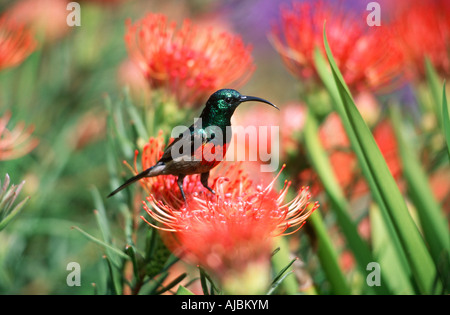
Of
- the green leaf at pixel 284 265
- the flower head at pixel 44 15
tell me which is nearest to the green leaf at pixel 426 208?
Answer: the green leaf at pixel 284 265

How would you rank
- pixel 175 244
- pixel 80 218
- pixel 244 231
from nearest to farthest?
pixel 244 231 < pixel 175 244 < pixel 80 218

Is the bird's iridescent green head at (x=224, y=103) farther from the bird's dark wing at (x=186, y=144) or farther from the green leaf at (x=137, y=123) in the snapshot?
the green leaf at (x=137, y=123)

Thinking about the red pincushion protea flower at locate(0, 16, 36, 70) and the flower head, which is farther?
the flower head

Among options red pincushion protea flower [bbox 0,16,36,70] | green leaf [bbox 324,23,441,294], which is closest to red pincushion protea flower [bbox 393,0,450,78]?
green leaf [bbox 324,23,441,294]

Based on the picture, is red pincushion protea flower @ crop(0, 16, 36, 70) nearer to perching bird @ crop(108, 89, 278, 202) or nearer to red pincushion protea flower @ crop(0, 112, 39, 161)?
red pincushion protea flower @ crop(0, 112, 39, 161)
